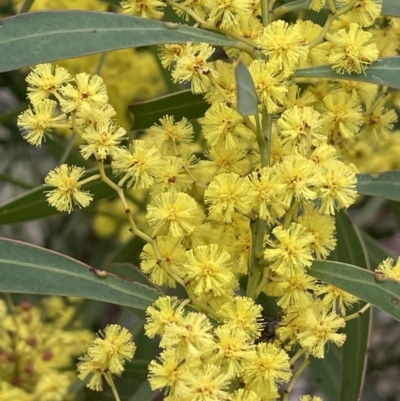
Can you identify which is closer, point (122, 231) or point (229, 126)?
point (229, 126)

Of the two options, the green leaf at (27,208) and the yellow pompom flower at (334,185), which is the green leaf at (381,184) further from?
the green leaf at (27,208)

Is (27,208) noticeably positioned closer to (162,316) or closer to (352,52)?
(162,316)

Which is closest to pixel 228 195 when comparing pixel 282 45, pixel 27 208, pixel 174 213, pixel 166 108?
pixel 174 213

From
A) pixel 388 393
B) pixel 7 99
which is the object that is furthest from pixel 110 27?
pixel 388 393

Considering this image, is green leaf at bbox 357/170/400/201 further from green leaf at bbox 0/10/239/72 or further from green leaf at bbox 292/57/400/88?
green leaf at bbox 0/10/239/72

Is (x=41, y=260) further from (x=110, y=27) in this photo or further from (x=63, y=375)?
(x=63, y=375)

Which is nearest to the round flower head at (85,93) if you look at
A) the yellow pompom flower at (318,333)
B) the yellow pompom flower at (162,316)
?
the yellow pompom flower at (162,316)
